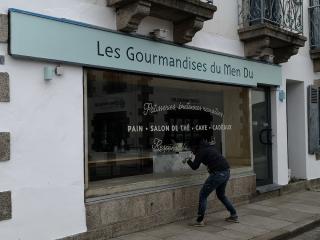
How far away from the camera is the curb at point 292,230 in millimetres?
7052

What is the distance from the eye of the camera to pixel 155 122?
801 cm

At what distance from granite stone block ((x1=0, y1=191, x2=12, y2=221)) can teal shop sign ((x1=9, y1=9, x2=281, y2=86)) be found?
5.52ft

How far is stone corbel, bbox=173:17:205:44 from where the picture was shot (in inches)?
308

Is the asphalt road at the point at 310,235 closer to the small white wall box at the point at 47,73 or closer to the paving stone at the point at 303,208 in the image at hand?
the paving stone at the point at 303,208

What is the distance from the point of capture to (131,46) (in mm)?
7074

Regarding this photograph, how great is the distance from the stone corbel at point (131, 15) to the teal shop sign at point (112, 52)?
0.15 metres

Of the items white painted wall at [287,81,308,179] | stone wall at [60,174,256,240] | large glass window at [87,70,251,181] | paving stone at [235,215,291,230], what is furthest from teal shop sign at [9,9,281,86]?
white painted wall at [287,81,308,179]

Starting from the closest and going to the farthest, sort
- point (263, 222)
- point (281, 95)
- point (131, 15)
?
point (131, 15) → point (263, 222) → point (281, 95)

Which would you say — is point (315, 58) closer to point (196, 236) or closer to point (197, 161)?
point (197, 161)

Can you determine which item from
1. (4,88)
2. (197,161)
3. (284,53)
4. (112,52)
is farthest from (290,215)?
(4,88)

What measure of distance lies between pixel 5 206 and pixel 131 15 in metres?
3.20

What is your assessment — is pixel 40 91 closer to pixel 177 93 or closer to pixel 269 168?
pixel 177 93

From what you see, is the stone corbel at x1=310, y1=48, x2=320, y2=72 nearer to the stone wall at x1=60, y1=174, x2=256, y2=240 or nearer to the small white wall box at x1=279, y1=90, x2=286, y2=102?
the small white wall box at x1=279, y1=90, x2=286, y2=102

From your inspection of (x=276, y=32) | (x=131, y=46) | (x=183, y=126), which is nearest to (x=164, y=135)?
(x=183, y=126)
